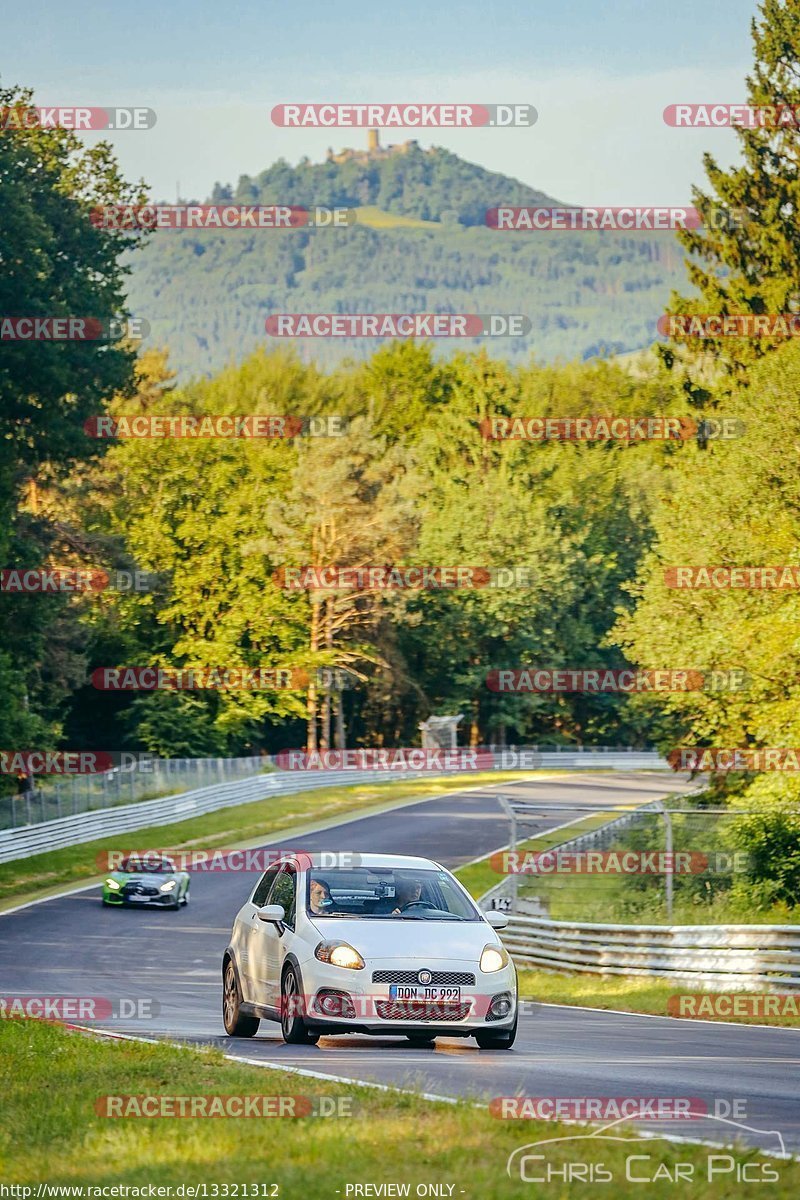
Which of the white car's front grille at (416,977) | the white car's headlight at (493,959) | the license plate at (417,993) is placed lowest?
the license plate at (417,993)

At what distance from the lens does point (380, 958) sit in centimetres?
1288

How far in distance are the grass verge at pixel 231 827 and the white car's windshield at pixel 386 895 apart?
25643 mm

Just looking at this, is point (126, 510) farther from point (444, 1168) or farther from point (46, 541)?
point (444, 1168)

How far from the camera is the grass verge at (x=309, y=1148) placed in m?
7.40

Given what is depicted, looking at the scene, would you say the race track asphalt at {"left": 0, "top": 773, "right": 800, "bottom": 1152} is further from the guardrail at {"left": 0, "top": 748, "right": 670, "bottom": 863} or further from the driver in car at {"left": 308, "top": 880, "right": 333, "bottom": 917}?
the guardrail at {"left": 0, "top": 748, "right": 670, "bottom": 863}

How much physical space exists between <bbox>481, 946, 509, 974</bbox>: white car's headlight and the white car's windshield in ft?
1.88

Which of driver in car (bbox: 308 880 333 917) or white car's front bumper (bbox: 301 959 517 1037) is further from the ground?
driver in car (bbox: 308 880 333 917)

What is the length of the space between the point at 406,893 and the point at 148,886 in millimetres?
24312

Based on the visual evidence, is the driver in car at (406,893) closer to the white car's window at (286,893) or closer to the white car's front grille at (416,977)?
the white car's window at (286,893)

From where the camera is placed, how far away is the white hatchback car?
42.1 feet

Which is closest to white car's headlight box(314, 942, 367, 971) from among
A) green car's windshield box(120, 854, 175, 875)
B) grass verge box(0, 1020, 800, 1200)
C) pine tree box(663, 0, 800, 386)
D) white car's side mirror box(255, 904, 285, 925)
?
white car's side mirror box(255, 904, 285, 925)

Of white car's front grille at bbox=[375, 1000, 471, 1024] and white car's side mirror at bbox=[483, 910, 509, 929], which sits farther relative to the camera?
white car's side mirror at bbox=[483, 910, 509, 929]

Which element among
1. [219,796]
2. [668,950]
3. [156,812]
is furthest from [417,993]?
[219,796]

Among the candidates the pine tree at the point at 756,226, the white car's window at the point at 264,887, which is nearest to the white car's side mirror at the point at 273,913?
the white car's window at the point at 264,887
